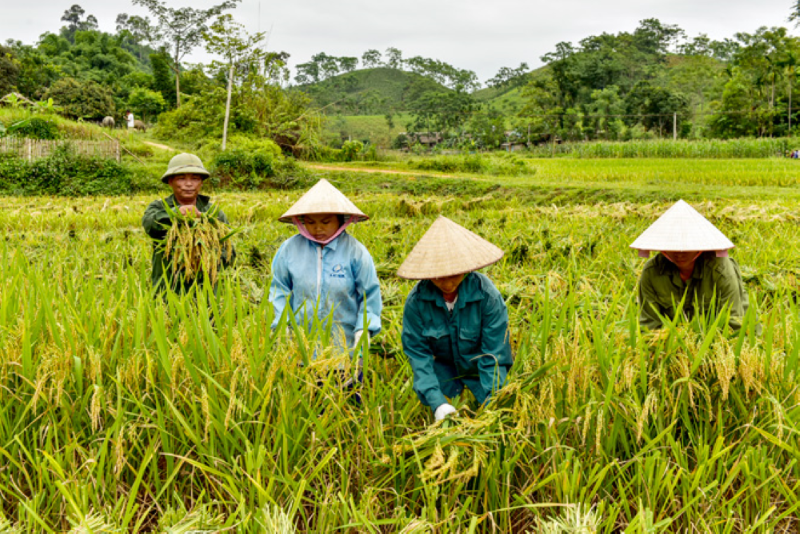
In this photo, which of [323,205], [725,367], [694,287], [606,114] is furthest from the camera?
[606,114]

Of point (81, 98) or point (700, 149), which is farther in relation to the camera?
point (81, 98)

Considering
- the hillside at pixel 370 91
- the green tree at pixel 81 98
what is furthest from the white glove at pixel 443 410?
the hillside at pixel 370 91

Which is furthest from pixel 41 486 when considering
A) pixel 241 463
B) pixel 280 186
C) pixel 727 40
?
pixel 727 40

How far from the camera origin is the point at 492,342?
74.7 inches

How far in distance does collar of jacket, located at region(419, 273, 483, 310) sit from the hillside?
1721 inches

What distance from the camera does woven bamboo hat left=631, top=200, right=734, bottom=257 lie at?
95.7 inches

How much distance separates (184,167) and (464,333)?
76.5 inches

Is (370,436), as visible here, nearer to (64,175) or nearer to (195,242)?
(195,242)

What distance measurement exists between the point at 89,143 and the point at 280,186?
5.48m

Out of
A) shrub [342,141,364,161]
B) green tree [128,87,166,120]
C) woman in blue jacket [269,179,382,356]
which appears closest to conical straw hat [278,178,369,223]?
woman in blue jacket [269,179,382,356]

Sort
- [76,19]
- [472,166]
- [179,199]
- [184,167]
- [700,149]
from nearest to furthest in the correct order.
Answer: [184,167] → [179,199] → [472,166] → [700,149] → [76,19]

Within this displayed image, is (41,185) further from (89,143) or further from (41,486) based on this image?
(41,486)

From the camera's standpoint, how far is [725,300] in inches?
98.4

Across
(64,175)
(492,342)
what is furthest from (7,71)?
(492,342)
